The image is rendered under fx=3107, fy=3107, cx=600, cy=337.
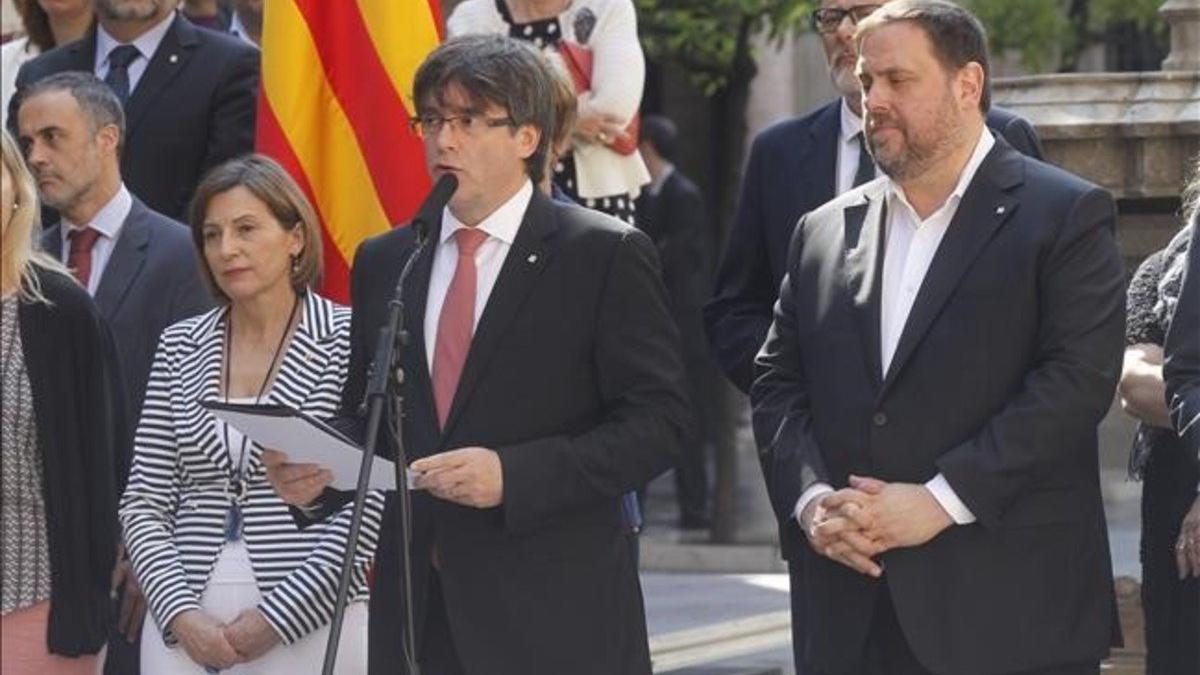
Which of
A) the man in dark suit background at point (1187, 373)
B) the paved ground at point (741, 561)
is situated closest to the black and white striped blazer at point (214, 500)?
the man in dark suit background at point (1187, 373)

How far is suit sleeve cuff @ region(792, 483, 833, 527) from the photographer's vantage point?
264 inches

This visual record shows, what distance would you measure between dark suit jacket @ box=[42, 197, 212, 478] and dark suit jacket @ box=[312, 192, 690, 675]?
1918 millimetres

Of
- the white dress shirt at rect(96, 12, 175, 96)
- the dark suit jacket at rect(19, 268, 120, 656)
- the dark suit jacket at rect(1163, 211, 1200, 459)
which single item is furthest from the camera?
the white dress shirt at rect(96, 12, 175, 96)

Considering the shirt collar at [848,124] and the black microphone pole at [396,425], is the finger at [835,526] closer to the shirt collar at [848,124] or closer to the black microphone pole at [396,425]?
the black microphone pole at [396,425]

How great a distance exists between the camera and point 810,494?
673 centimetres

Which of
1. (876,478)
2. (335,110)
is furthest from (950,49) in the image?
(335,110)

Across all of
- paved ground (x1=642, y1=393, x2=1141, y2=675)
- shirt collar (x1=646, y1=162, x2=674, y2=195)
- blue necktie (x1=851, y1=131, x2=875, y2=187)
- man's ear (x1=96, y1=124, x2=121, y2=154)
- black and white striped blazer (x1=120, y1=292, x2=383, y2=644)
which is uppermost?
man's ear (x1=96, y1=124, x2=121, y2=154)

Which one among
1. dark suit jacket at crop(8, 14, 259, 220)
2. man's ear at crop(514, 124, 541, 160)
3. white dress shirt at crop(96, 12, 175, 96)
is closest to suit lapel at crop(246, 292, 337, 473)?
man's ear at crop(514, 124, 541, 160)

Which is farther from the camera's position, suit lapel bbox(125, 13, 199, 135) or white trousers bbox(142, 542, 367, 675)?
suit lapel bbox(125, 13, 199, 135)

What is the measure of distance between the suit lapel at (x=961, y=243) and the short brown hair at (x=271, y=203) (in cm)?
198

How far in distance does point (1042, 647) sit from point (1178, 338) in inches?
31.3

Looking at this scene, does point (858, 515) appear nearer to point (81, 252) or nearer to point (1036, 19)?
point (81, 252)

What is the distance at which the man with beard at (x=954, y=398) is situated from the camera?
6590mm

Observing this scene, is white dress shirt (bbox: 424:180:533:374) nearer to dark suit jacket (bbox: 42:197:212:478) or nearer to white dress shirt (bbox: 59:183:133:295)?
dark suit jacket (bbox: 42:197:212:478)
